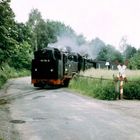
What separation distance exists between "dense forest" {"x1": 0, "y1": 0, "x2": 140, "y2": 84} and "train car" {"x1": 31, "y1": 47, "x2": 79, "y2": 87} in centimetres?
221

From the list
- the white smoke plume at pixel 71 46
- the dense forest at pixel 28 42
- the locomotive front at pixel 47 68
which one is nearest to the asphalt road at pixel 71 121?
the dense forest at pixel 28 42

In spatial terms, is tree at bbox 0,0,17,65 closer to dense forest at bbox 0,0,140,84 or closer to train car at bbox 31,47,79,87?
dense forest at bbox 0,0,140,84

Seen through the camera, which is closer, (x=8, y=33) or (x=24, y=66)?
(x=8, y=33)

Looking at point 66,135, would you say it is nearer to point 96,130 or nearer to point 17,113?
point 96,130

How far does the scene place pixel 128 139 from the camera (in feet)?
38.4

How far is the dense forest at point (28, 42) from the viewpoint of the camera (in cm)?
2994

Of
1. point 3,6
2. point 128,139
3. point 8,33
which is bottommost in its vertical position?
point 128,139

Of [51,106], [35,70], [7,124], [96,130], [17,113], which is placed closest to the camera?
[96,130]

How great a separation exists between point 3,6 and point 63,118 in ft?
50.9

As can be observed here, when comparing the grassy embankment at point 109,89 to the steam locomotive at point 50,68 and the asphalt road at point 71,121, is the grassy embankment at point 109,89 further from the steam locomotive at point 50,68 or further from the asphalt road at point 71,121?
the steam locomotive at point 50,68

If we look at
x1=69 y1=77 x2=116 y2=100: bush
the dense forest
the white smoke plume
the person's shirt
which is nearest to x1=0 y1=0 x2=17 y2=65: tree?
the dense forest

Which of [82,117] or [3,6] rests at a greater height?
[3,6]

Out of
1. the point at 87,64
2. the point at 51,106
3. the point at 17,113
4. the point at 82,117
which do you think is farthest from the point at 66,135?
the point at 87,64

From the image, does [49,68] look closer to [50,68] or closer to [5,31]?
[50,68]
